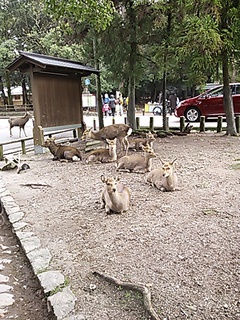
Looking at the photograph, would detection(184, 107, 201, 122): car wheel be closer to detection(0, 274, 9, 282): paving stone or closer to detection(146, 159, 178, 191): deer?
detection(146, 159, 178, 191): deer

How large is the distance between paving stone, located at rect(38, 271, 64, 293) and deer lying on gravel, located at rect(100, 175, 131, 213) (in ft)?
4.72

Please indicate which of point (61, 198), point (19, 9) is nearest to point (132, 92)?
point (61, 198)

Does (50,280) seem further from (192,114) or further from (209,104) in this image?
(192,114)

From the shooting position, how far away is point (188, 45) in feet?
30.5

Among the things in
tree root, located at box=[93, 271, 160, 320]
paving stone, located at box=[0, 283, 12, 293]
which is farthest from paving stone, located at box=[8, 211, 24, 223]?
tree root, located at box=[93, 271, 160, 320]

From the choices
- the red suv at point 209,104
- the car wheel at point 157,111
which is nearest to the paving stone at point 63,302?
the red suv at point 209,104

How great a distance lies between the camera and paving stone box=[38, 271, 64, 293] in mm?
3004

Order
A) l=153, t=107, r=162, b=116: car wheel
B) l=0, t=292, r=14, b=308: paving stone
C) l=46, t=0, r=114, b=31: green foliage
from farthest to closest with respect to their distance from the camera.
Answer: l=153, t=107, r=162, b=116: car wheel → l=46, t=0, r=114, b=31: green foliage → l=0, t=292, r=14, b=308: paving stone

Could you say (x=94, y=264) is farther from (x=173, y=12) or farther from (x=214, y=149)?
(x=173, y=12)

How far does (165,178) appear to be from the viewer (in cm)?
552

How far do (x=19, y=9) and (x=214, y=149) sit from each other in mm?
27302

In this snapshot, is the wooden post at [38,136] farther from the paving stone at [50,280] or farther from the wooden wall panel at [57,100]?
the paving stone at [50,280]

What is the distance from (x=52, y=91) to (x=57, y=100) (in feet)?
1.21

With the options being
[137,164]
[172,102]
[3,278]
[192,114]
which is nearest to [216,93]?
[192,114]
